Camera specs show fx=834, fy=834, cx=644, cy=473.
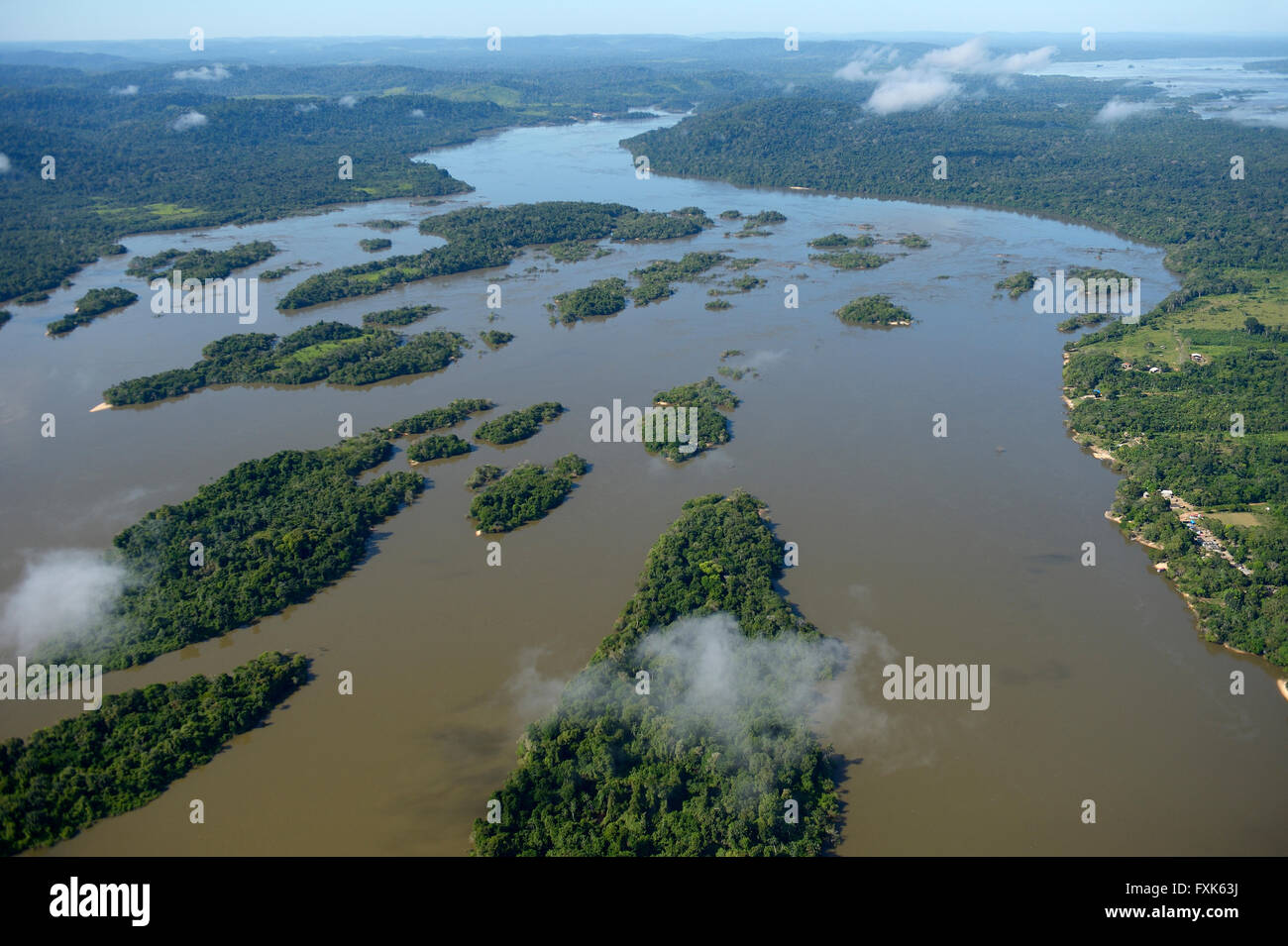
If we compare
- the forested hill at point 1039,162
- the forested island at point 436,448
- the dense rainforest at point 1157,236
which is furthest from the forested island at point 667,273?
the forested hill at point 1039,162

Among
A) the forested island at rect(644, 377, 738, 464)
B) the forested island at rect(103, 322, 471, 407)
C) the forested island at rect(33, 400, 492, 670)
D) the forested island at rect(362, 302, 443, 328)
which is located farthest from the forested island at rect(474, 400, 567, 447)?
the forested island at rect(362, 302, 443, 328)

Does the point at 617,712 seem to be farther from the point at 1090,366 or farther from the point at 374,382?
the point at 1090,366

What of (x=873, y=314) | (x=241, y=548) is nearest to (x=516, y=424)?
(x=241, y=548)

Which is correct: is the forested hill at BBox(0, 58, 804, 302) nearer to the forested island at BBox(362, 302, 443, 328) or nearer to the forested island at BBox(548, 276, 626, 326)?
the forested island at BBox(362, 302, 443, 328)

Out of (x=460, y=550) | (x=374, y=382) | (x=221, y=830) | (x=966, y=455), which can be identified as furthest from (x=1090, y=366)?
(x=221, y=830)

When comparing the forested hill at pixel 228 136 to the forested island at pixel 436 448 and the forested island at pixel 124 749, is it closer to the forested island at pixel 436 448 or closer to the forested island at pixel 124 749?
the forested island at pixel 436 448

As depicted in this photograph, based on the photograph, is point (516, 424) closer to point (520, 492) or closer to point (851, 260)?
point (520, 492)
